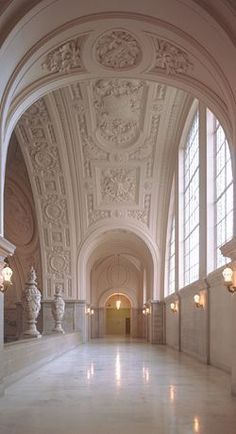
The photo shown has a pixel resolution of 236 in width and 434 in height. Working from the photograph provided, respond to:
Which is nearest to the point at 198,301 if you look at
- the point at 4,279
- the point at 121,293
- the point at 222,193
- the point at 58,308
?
the point at 222,193

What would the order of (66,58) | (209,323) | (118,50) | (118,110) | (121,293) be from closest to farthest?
(118,50)
(66,58)
(209,323)
(118,110)
(121,293)

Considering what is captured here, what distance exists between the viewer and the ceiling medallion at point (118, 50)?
1159 cm

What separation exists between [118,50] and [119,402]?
259 inches

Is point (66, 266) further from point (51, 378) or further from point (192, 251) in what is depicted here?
point (51, 378)

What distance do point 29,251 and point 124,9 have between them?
2084 centimetres

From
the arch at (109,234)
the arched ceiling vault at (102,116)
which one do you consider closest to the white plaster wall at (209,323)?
the arched ceiling vault at (102,116)

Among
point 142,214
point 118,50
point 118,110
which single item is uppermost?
point 118,110

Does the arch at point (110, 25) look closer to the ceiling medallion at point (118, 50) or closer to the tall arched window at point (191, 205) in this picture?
the ceiling medallion at point (118, 50)

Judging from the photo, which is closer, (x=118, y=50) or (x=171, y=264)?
(x=118, y=50)

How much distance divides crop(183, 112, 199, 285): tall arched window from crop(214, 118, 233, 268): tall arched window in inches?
133

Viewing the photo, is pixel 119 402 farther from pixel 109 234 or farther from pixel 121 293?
pixel 121 293

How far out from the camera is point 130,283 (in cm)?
4766

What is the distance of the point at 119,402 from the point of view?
969 centimetres

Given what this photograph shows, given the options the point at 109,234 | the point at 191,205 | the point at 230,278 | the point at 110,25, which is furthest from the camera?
the point at 109,234
